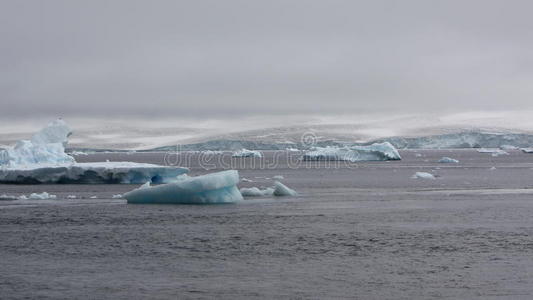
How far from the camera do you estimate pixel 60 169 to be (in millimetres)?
43562

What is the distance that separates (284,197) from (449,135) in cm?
15590

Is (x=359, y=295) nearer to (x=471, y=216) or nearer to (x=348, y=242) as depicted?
(x=348, y=242)

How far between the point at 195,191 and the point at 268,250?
1182cm

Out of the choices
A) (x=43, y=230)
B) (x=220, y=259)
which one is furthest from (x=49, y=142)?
(x=220, y=259)

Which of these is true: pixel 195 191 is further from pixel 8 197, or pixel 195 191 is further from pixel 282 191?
pixel 8 197

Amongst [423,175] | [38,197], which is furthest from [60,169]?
[423,175]

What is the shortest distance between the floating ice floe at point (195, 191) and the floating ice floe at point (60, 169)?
822cm

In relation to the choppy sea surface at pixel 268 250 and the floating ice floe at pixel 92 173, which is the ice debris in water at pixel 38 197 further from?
the floating ice floe at pixel 92 173

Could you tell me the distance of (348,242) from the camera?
21.0 m

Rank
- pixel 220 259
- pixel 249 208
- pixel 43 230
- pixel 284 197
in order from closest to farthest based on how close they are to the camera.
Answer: pixel 220 259
pixel 43 230
pixel 249 208
pixel 284 197

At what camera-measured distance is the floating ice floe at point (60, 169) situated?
1674 inches

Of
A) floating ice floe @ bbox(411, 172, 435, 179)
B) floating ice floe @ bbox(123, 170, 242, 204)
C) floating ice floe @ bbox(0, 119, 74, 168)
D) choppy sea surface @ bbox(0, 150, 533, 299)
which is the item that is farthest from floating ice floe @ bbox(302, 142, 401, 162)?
floating ice floe @ bbox(123, 170, 242, 204)

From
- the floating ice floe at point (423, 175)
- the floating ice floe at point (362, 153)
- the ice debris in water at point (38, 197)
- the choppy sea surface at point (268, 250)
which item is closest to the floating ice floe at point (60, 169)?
the ice debris in water at point (38, 197)

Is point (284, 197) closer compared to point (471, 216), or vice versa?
point (471, 216)
